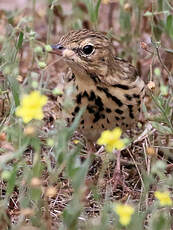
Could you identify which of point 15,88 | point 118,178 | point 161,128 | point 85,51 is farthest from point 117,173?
point 15,88

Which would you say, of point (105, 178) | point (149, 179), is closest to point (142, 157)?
Result: point (105, 178)

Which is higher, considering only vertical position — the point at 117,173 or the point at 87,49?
the point at 87,49

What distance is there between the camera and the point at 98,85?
13.3 ft

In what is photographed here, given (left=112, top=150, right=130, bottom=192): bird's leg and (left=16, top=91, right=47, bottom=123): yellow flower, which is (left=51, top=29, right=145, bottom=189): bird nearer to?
(left=112, top=150, right=130, bottom=192): bird's leg

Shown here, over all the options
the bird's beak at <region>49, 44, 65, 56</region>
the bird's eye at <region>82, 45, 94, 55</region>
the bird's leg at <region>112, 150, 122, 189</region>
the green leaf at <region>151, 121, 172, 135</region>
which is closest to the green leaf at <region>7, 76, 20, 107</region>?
the bird's beak at <region>49, 44, 65, 56</region>

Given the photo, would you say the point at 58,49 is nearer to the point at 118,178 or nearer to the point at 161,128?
the point at 161,128

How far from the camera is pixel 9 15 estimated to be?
18.1ft

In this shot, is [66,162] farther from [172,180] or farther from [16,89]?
[16,89]

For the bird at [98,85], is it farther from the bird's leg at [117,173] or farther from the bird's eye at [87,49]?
the bird's leg at [117,173]

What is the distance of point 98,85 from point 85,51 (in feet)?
0.78

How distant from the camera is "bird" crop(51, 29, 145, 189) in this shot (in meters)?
3.93

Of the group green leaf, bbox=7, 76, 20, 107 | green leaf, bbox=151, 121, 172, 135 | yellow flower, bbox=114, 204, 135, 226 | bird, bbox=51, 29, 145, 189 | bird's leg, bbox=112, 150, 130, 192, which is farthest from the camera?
bird's leg, bbox=112, 150, 130, 192

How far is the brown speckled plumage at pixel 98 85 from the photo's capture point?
393 cm

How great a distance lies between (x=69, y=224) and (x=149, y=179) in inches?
16.2
